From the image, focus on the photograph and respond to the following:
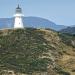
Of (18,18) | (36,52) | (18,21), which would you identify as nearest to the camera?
(36,52)

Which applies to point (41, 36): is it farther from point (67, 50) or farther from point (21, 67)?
point (21, 67)

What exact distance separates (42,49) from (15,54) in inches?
313

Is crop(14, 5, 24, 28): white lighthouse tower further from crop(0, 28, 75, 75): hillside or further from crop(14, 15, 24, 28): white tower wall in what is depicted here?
crop(0, 28, 75, 75): hillside

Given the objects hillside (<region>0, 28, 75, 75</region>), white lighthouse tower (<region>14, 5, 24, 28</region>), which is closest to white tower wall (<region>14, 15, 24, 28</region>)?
white lighthouse tower (<region>14, 5, 24, 28</region>)

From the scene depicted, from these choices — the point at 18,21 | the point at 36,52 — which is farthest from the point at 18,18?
the point at 36,52

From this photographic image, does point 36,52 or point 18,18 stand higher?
point 18,18

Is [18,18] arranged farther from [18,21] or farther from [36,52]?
[36,52]

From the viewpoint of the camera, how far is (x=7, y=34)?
401 feet

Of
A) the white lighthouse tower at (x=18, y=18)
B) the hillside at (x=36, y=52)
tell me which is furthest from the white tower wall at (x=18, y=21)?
the hillside at (x=36, y=52)

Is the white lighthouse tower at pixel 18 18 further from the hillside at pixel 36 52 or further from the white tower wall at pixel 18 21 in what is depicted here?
the hillside at pixel 36 52

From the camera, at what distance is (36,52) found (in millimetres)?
114875

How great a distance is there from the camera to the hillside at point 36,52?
344 feet

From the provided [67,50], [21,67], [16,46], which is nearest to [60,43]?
[67,50]

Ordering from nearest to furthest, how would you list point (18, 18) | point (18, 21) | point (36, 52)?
point (36, 52) → point (18, 21) → point (18, 18)
